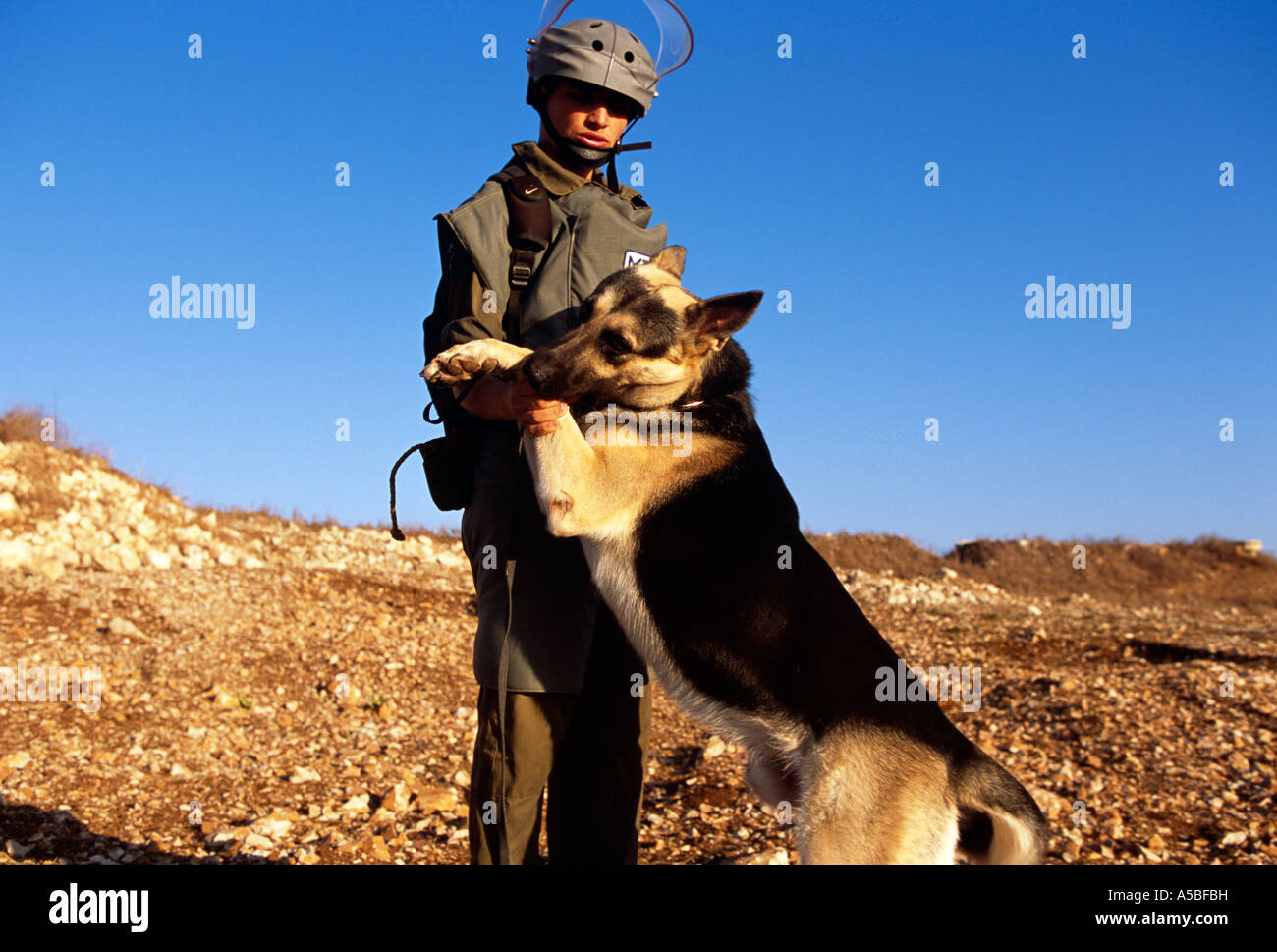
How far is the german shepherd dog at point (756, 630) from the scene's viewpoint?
2898 millimetres

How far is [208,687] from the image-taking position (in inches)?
280

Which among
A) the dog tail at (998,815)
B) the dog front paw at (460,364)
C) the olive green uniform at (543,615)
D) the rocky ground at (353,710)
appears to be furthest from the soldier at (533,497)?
the rocky ground at (353,710)

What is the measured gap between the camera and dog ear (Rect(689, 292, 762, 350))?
347 cm

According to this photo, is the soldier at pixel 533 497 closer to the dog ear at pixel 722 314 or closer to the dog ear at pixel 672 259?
the dog ear at pixel 672 259

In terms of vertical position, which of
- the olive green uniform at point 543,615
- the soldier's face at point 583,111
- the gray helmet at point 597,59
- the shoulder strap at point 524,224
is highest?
the gray helmet at point 597,59

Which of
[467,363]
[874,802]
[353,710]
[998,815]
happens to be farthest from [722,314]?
[353,710]

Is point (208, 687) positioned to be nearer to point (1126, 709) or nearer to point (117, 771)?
point (117, 771)

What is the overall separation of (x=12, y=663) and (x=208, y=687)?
5.12 feet

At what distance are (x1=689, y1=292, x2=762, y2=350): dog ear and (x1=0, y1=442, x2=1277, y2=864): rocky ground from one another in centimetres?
283

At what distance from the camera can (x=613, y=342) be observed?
3412mm

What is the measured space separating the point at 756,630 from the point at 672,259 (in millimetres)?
1893

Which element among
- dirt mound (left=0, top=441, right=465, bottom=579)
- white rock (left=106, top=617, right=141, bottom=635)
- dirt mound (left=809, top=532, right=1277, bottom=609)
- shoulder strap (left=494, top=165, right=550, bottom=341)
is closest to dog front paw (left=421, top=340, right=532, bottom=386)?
shoulder strap (left=494, top=165, right=550, bottom=341)

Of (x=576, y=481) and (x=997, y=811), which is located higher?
(x=576, y=481)
